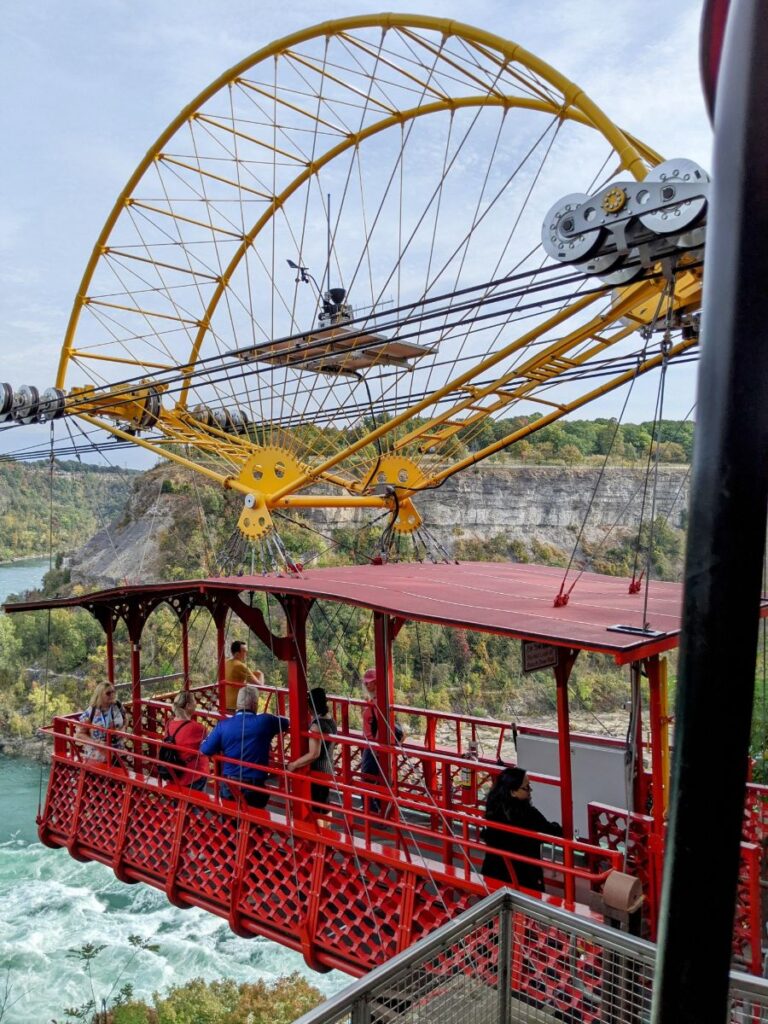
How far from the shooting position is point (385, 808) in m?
7.39

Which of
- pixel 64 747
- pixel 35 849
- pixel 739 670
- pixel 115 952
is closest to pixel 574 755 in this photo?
pixel 64 747

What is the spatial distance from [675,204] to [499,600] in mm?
3230

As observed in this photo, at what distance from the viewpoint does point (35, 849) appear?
2541 centimetres

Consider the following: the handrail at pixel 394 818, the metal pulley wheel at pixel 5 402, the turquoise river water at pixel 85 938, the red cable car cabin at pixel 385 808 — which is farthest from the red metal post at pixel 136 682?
the turquoise river water at pixel 85 938

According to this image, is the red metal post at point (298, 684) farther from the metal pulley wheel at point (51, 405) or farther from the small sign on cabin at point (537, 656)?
the metal pulley wheel at point (51, 405)

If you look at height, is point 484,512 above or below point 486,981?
above

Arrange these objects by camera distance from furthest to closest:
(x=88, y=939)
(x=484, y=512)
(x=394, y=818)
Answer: (x=484, y=512) < (x=88, y=939) < (x=394, y=818)

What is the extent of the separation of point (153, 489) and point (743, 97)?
44.8m

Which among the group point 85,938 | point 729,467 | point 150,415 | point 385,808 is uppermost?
point 150,415

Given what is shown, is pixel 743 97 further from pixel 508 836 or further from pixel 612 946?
pixel 508 836

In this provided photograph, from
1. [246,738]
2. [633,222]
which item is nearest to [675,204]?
[633,222]

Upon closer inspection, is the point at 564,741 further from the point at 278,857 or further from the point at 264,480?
the point at 264,480

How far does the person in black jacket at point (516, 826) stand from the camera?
5391 mm

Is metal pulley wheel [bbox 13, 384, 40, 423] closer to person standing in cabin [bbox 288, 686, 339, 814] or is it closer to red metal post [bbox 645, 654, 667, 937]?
person standing in cabin [bbox 288, 686, 339, 814]
